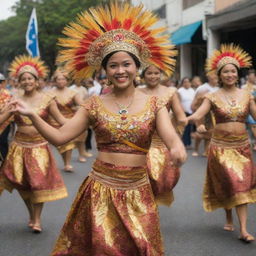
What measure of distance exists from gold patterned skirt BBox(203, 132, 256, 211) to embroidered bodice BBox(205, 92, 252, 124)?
18 centimetres

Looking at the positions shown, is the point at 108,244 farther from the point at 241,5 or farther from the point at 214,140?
the point at 241,5

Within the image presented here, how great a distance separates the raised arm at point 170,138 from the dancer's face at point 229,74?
2.42 metres

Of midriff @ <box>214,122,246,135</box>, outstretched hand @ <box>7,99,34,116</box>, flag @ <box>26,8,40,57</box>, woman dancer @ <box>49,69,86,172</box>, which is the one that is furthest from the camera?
flag @ <box>26,8,40,57</box>

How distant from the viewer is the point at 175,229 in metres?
6.39

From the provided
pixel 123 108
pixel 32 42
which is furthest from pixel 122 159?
Answer: pixel 32 42

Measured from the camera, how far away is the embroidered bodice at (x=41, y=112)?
6391 mm

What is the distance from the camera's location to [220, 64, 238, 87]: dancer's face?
6.16 metres

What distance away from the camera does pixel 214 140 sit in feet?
20.6

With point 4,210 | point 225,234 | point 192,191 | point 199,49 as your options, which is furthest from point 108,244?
point 199,49

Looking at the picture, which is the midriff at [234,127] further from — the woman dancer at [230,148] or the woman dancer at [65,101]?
the woman dancer at [65,101]

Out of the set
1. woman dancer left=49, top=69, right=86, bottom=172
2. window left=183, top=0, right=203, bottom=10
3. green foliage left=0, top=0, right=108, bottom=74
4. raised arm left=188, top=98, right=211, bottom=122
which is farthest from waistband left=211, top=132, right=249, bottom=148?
green foliage left=0, top=0, right=108, bottom=74

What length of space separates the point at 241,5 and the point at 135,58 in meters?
13.7

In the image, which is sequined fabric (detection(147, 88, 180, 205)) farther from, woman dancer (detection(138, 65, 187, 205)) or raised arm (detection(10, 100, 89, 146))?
raised arm (detection(10, 100, 89, 146))

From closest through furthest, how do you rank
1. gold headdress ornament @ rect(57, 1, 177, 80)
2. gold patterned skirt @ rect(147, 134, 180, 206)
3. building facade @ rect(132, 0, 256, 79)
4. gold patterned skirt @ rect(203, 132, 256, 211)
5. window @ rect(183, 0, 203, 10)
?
gold headdress ornament @ rect(57, 1, 177, 80), gold patterned skirt @ rect(203, 132, 256, 211), gold patterned skirt @ rect(147, 134, 180, 206), building facade @ rect(132, 0, 256, 79), window @ rect(183, 0, 203, 10)
